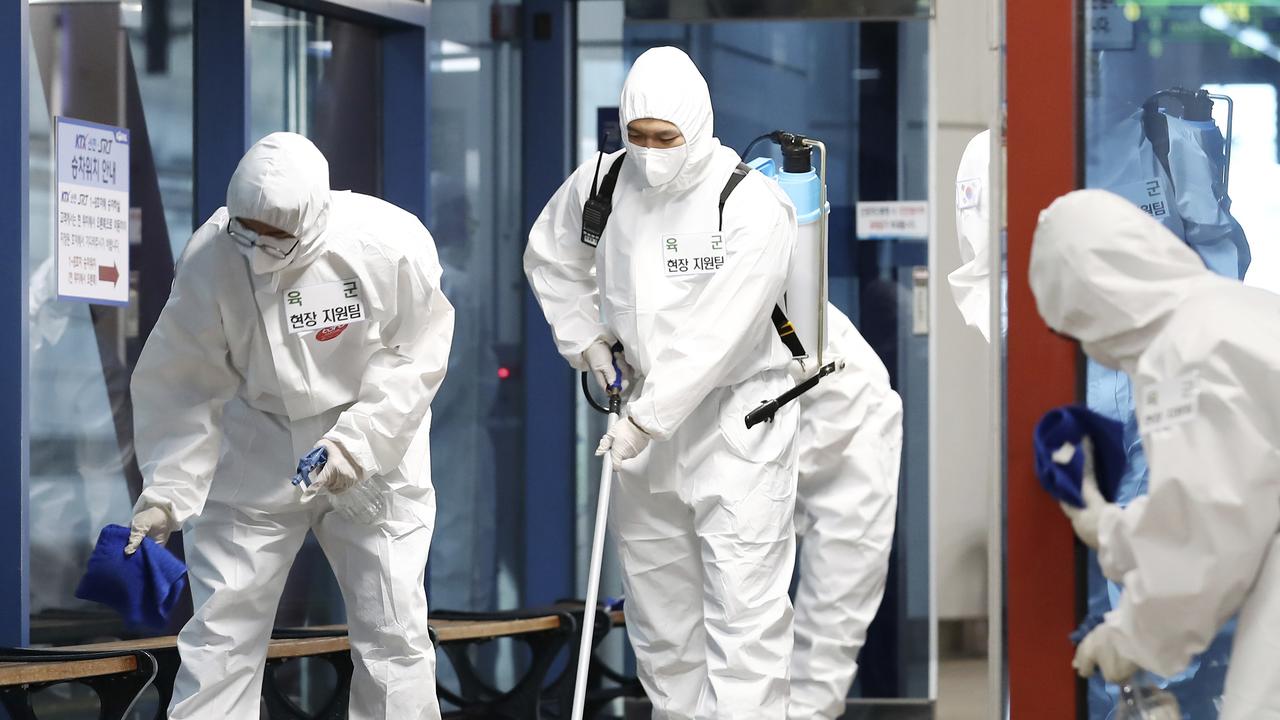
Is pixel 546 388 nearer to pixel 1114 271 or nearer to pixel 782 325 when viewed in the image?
pixel 782 325

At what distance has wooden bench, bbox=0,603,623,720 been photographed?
3.79 m

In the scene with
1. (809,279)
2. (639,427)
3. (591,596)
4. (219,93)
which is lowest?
(591,596)

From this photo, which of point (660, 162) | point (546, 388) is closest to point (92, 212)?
point (660, 162)

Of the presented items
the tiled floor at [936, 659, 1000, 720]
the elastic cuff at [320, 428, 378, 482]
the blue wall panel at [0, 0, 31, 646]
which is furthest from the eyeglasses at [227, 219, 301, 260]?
the tiled floor at [936, 659, 1000, 720]

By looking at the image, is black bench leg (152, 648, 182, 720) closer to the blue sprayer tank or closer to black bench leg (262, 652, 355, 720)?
black bench leg (262, 652, 355, 720)

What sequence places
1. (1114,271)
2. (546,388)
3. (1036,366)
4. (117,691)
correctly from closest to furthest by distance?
1. (1114,271)
2. (1036,366)
3. (117,691)
4. (546,388)

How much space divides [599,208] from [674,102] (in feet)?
1.15

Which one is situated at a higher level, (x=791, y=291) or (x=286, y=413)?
(x=791, y=291)

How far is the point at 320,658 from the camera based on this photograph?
5145 millimetres

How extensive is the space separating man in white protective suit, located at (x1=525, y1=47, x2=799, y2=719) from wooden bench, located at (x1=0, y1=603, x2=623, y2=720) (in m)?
0.88

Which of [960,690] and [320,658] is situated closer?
[960,690]

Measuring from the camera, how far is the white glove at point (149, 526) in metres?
3.70

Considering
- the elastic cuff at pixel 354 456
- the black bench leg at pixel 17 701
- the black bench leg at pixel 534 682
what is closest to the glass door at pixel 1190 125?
the elastic cuff at pixel 354 456

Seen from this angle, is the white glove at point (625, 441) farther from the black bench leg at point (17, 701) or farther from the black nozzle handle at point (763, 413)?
the black bench leg at point (17, 701)
